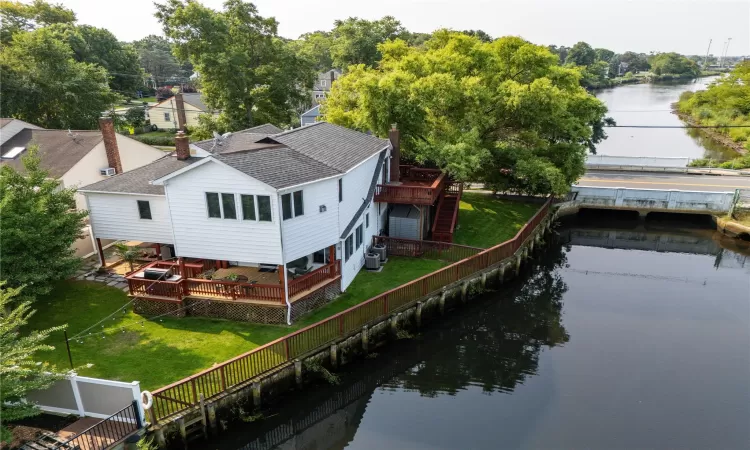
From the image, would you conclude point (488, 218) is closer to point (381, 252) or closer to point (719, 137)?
point (381, 252)

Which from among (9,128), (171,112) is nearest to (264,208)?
(9,128)

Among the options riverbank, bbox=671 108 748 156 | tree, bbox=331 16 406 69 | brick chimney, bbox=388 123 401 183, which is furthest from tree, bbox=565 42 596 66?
brick chimney, bbox=388 123 401 183

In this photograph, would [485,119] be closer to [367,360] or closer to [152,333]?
[367,360]

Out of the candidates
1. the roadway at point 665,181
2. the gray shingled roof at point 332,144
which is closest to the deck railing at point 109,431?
the gray shingled roof at point 332,144

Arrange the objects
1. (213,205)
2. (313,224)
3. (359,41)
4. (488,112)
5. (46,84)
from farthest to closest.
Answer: (359,41)
(46,84)
(488,112)
(313,224)
(213,205)

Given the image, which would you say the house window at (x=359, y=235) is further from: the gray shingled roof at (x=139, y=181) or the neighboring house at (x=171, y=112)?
the neighboring house at (x=171, y=112)

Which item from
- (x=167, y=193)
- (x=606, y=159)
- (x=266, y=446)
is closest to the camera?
(x=266, y=446)

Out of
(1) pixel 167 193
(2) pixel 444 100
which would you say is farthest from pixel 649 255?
(1) pixel 167 193

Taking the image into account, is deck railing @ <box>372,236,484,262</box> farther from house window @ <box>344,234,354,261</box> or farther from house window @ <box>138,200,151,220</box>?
house window @ <box>138,200,151,220</box>
